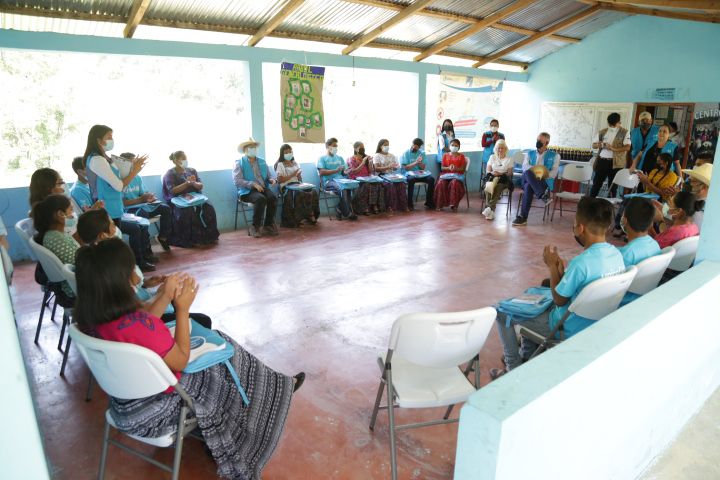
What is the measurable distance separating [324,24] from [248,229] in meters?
2.90

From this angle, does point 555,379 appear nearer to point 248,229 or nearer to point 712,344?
point 712,344

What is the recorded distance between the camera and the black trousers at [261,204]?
238 inches

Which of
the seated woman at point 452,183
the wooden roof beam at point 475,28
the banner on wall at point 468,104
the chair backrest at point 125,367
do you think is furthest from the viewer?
the banner on wall at point 468,104

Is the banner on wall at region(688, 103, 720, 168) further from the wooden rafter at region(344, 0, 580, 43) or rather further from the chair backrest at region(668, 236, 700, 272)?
the chair backrest at region(668, 236, 700, 272)

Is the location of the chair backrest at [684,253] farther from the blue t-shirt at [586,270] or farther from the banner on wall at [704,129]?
the banner on wall at [704,129]

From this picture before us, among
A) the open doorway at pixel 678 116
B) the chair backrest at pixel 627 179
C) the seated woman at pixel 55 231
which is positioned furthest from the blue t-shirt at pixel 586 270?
the open doorway at pixel 678 116

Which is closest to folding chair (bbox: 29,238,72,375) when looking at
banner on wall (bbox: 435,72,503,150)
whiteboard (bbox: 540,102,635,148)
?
banner on wall (bbox: 435,72,503,150)

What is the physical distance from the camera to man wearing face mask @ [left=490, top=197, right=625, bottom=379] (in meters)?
2.18

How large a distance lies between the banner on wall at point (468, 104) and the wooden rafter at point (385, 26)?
2211 mm

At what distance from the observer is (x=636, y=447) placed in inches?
74.2

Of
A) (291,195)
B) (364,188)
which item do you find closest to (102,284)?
(291,195)

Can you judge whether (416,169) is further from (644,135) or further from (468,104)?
(644,135)

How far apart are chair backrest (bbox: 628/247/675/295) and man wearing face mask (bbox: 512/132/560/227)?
4.20 meters

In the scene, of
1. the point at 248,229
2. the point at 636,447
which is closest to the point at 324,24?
the point at 248,229
